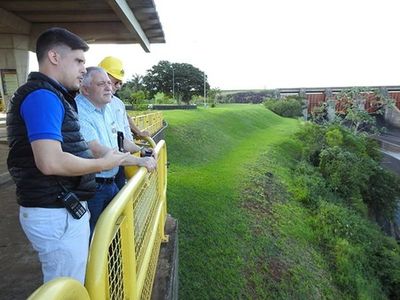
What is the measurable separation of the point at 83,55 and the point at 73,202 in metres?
0.75

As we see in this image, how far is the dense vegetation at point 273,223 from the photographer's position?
6.38m

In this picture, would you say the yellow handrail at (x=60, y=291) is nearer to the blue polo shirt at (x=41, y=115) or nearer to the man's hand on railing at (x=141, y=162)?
the blue polo shirt at (x=41, y=115)

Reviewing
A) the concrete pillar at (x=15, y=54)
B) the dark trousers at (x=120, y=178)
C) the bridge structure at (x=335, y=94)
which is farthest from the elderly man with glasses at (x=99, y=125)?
the bridge structure at (x=335, y=94)

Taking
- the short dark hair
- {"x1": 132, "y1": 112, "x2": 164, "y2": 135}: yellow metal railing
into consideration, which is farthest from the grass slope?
the short dark hair

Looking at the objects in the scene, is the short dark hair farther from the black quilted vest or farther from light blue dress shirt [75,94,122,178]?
A: light blue dress shirt [75,94,122,178]

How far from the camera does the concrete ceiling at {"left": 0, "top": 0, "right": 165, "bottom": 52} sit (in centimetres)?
831

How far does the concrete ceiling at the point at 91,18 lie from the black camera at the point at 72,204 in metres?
6.41

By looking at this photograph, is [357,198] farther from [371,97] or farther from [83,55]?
[371,97]

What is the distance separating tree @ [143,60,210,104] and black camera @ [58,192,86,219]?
42844 mm

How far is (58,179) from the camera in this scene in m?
1.58

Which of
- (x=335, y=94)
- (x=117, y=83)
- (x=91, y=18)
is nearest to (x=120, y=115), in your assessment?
(x=117, y=83)

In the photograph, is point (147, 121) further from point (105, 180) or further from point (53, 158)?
point (53, 158)

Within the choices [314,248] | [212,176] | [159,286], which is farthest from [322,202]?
[159,286]

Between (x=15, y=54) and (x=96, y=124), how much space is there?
11.1 m
